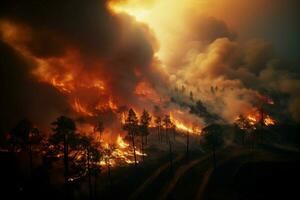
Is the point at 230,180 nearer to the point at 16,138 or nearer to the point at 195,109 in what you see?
the point at 16,138

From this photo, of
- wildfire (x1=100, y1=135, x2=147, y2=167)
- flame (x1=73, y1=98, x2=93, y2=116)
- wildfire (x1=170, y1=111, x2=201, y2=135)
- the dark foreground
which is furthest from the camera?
wildfire (x1=170, y1=111, x2=201, y2=135)

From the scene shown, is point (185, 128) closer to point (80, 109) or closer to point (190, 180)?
point (80, 109)

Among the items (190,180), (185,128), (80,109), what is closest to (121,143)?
(80,109)

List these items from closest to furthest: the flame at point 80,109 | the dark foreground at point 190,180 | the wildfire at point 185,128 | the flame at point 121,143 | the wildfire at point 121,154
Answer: the dark foreground at point 190,180 → the wildfire at point 121,154 → the flame at point 121,143 → the flame at point 80,109 → the wildfire at point 185,128

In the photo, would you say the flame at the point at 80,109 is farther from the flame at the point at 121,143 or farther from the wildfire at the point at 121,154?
the wildfire at the point at 121,154

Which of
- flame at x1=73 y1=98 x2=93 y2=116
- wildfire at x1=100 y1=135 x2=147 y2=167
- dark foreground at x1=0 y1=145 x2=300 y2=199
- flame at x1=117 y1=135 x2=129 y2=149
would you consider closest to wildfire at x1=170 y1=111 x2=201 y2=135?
flame at x1=117 y1=135 x2=129 y2=149

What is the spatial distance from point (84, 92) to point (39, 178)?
106 metres

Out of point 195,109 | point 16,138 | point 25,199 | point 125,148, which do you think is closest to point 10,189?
point 25,199

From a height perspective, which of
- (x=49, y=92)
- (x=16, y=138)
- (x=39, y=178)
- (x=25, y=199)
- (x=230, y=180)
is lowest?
(x=230, y=180)

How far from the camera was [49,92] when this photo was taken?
135625 mm

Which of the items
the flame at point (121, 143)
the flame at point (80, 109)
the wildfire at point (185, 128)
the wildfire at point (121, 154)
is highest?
the flame at point (80, 109)

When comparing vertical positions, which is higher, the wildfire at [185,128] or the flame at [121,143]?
the wildfire at [185,128]

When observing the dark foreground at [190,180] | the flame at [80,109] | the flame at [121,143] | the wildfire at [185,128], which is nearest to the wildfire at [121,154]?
the flame at [121,143]

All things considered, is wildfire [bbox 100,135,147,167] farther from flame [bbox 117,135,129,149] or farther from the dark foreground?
the dark foreground
